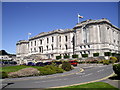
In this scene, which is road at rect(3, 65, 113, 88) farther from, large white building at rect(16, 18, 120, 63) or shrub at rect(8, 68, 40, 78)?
large white building at rect(16, 18, 120, 63)

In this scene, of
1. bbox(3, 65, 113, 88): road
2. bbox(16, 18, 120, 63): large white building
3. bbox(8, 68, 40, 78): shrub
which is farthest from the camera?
bbox(16, 18, 120, 63): large white building

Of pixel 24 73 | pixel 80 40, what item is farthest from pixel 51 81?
→ pixel 80 40

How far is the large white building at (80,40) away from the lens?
55.8 metres

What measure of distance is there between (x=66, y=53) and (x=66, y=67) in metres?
41.0

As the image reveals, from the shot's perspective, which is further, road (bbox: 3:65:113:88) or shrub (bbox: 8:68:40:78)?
shrub (bbox: 8:68:40:78)

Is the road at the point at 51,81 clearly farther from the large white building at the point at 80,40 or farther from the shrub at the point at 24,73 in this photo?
the large white building at the point at 80,40

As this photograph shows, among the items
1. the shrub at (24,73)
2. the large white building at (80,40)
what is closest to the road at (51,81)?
the shrub at (24,73)

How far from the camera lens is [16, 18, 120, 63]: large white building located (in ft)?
183

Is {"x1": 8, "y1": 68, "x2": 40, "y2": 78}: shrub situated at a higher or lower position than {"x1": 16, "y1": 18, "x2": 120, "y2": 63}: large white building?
lower

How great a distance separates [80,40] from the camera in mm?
61656

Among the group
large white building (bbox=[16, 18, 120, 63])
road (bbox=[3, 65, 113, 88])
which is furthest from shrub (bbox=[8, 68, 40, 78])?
large white building (bbox=[16, 18, 120, 63])

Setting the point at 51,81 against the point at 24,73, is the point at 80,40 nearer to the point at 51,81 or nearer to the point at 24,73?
the point at 24,73

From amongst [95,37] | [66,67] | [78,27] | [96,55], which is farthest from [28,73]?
[78,27]

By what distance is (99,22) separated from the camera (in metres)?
56.6
